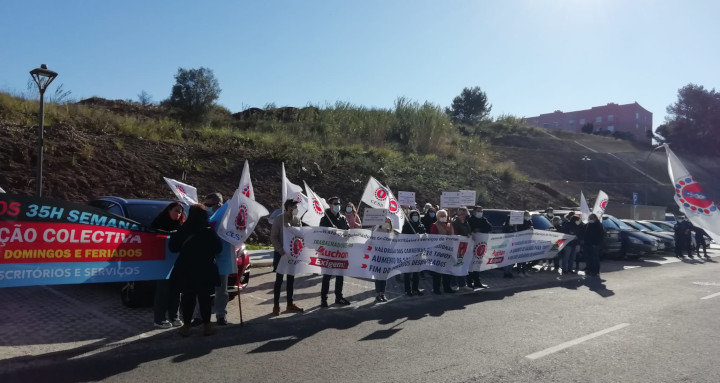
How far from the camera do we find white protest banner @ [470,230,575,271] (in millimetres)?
12113

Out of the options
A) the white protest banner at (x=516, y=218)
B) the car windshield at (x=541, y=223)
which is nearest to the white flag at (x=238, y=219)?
the white protest banner at (x=516, y=218)

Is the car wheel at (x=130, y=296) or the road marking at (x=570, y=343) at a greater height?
the car wheel at (x=130, y=296)

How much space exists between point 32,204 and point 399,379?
4.52 m

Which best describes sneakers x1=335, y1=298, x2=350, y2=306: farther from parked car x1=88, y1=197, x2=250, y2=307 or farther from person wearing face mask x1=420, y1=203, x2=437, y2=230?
person wearing face mask x1=420, y1=203, x2=437, y2=230

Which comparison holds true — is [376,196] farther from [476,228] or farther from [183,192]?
[183,192]

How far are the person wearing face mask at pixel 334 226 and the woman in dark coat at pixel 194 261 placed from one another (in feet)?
8.74

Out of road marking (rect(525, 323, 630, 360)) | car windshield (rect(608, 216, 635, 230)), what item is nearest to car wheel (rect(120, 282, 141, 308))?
road marking (rect(525, 323, 630, 360))

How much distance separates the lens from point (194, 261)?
6.96 m

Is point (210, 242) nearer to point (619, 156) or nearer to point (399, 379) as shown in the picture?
point (399, 379)

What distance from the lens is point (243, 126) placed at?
1209 inches

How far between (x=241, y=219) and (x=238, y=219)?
0.05 metres

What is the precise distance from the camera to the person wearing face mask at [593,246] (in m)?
14.4

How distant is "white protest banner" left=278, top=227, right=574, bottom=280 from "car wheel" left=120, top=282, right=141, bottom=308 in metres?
2.13

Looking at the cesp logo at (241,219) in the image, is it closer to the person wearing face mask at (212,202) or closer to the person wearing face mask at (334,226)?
the person wearing face mask at (212,202)
